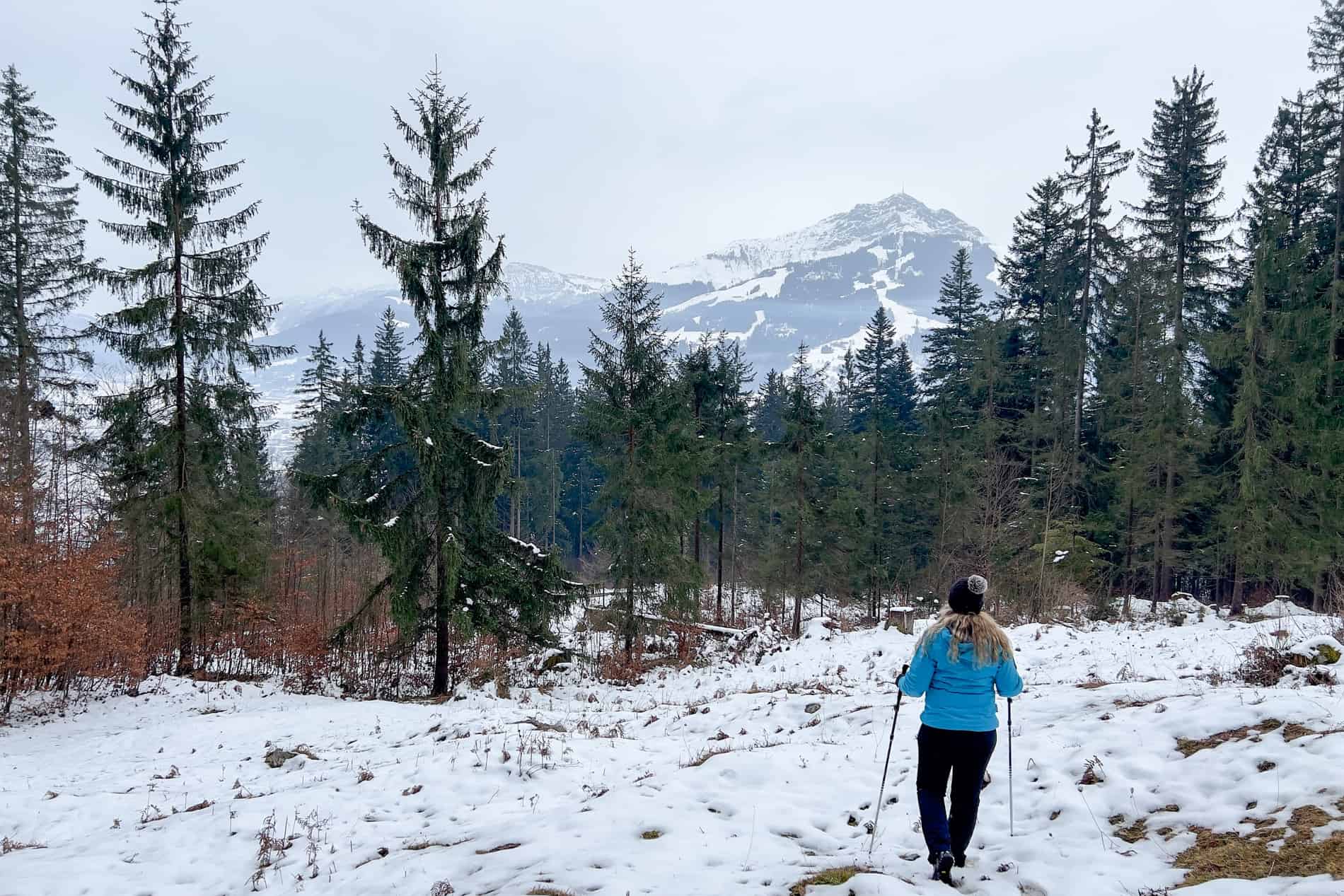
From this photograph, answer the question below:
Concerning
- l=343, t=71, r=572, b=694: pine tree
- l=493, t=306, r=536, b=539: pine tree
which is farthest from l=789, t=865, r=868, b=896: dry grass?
l=493, t=306, r=536, b=539: pine tree

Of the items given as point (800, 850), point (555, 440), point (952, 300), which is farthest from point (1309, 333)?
point (555, 440)

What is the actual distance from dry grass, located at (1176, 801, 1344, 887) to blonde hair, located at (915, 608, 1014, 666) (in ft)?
5.63

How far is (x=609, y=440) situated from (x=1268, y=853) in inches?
692

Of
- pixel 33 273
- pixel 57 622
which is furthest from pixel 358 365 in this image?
pixel 57 622

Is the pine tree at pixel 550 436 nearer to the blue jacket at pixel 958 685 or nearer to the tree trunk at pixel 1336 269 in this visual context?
the tree trunk at pixel 1336 269

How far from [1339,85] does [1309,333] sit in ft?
23.8

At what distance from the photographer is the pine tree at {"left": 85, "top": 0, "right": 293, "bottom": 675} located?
15.3 metres

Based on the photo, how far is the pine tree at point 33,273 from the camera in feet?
64.7

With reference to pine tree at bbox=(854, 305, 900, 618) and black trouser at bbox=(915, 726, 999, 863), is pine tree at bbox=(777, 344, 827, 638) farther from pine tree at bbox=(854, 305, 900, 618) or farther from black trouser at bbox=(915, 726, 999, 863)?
black trouser at bbox=(915, 726, 999, 863)

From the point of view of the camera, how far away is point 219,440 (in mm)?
16906

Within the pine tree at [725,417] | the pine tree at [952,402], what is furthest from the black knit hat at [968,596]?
the pine tree at [952,402]

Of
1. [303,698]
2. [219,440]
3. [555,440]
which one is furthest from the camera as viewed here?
[555,440]

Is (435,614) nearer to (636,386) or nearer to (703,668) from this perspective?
(703,668)

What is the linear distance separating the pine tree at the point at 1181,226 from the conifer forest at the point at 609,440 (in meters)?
0.11
